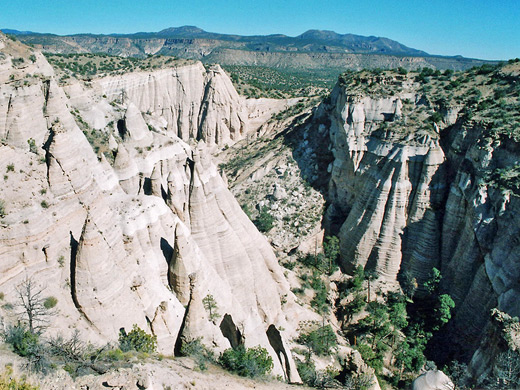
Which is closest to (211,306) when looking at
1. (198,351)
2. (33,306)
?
(198,351)

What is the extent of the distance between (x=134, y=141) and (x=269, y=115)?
43.4m

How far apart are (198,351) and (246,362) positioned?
2.06 m

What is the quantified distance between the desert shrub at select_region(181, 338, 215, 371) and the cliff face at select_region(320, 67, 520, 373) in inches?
574

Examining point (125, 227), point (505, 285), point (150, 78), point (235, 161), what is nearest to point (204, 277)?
point (125, 227)

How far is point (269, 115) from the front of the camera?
66.0 meters

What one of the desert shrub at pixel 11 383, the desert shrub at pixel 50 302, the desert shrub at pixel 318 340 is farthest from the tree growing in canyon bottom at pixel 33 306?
the desert shrub at pixel 318 340

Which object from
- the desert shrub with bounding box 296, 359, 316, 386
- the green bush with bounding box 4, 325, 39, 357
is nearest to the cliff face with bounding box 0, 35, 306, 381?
the desert shrub with bounding box 296, 359, 316, 386

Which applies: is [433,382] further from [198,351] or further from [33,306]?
[33,306]

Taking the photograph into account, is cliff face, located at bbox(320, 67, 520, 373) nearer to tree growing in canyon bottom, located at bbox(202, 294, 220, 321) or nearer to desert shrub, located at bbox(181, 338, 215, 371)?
tree growing in canyon bottom, located at bbox(202, 294, 220, 321)

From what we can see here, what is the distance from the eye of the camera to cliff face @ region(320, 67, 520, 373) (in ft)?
87.4

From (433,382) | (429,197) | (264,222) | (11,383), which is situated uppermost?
(429,197)

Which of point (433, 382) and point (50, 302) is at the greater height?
point (50, 302)

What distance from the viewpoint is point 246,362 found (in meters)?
15.8

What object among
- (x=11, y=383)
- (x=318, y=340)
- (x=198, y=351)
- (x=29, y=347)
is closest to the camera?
(x=11, y=383)
